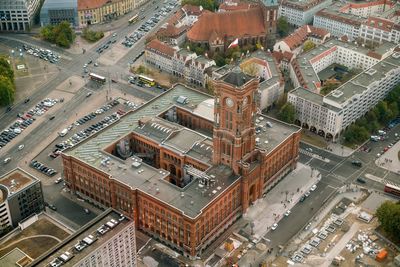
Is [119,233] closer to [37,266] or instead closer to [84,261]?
[84,261]

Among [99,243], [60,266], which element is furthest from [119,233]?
[60,266]

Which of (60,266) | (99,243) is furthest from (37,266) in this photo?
(99,243)

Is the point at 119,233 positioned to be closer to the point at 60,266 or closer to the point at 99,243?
the point at 99,243

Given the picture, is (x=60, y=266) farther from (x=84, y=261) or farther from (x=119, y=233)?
(x=119, y=233)

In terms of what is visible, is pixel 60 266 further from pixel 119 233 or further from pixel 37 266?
pixel 119 233
